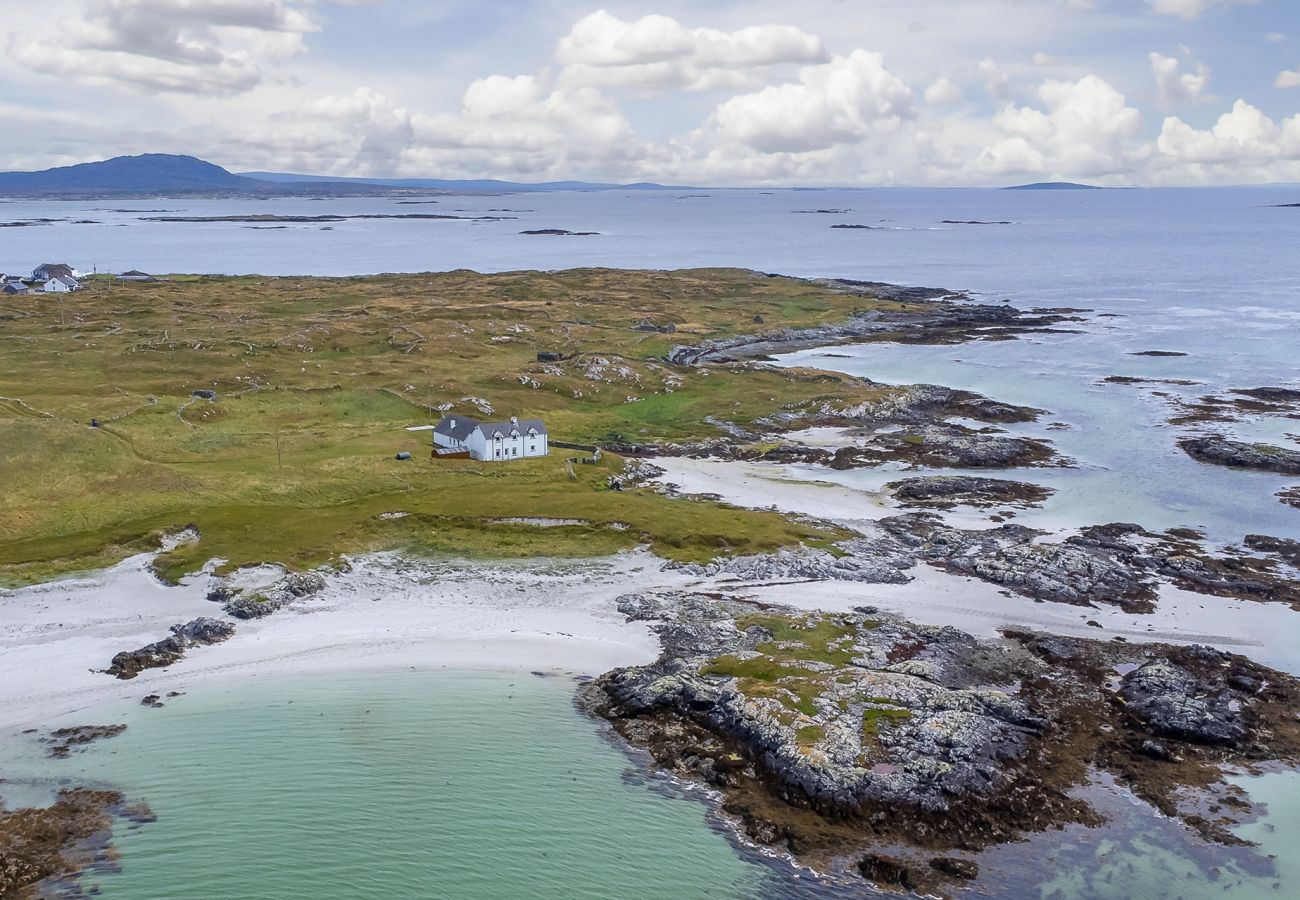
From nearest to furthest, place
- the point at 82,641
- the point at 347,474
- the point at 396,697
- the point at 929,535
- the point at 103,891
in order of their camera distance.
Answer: the point at 103,891 → the point at 396,697 → the point at 82,641 → the point at 929,535 → the point at 347,474

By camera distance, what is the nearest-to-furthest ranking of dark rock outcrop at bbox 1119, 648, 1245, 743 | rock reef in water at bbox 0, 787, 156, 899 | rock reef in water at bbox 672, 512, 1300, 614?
rock reef in water at bbox 0, 787, 156, 899 < dark rock outcrop at bbox 1119, 648, 1245, 743 < rock reef in water at bbox 672, 512, 1300, 614

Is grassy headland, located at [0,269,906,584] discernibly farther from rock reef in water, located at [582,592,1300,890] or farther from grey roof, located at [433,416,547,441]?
rock reef in water, located at [582,592,1300,890]

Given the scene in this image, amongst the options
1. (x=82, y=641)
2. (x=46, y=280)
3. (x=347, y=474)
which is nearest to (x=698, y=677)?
(x=82, y=641)

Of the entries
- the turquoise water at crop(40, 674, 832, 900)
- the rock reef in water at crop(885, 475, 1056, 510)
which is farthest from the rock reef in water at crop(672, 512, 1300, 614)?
the turquoise water at crop(40, 674, 832, 900)

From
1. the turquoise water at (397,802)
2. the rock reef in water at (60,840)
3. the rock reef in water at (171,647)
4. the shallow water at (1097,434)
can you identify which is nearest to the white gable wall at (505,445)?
the shallow water at (1097,434)

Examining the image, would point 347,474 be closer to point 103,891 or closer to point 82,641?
point 82,641

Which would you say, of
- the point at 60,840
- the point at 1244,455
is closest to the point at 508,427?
the point at 60,840
